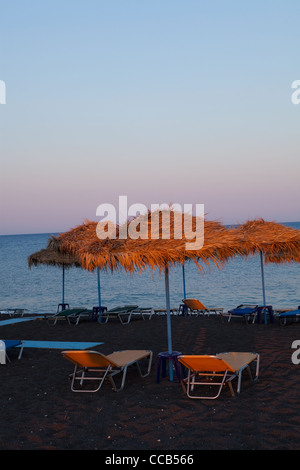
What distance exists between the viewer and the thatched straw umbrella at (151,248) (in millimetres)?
5234

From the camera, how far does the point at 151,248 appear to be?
5.25 metres

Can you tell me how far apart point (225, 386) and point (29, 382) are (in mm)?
2724

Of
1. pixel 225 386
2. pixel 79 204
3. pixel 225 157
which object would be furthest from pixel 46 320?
pixel 79 204

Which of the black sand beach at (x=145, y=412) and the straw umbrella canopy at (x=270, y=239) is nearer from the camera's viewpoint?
the black sand beach at (x=145, y=412)

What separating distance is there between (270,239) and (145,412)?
3.86 m

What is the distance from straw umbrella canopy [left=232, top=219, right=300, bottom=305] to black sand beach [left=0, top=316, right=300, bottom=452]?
6.01 ft

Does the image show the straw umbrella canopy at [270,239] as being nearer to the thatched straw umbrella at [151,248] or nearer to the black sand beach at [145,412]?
the thatched straw umbrella at [151,248]

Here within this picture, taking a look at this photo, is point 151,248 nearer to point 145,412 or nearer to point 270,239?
point 145,412

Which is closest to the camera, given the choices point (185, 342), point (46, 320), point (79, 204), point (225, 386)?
point (225, 386)

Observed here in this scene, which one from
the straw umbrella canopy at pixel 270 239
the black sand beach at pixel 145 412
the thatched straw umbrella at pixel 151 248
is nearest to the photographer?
the black sand beach at pixel 145 412

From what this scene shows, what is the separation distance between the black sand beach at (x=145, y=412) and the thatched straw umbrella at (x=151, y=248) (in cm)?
157

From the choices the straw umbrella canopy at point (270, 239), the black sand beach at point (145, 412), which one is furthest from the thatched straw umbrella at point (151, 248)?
the black sand beach at point (145, 412)
